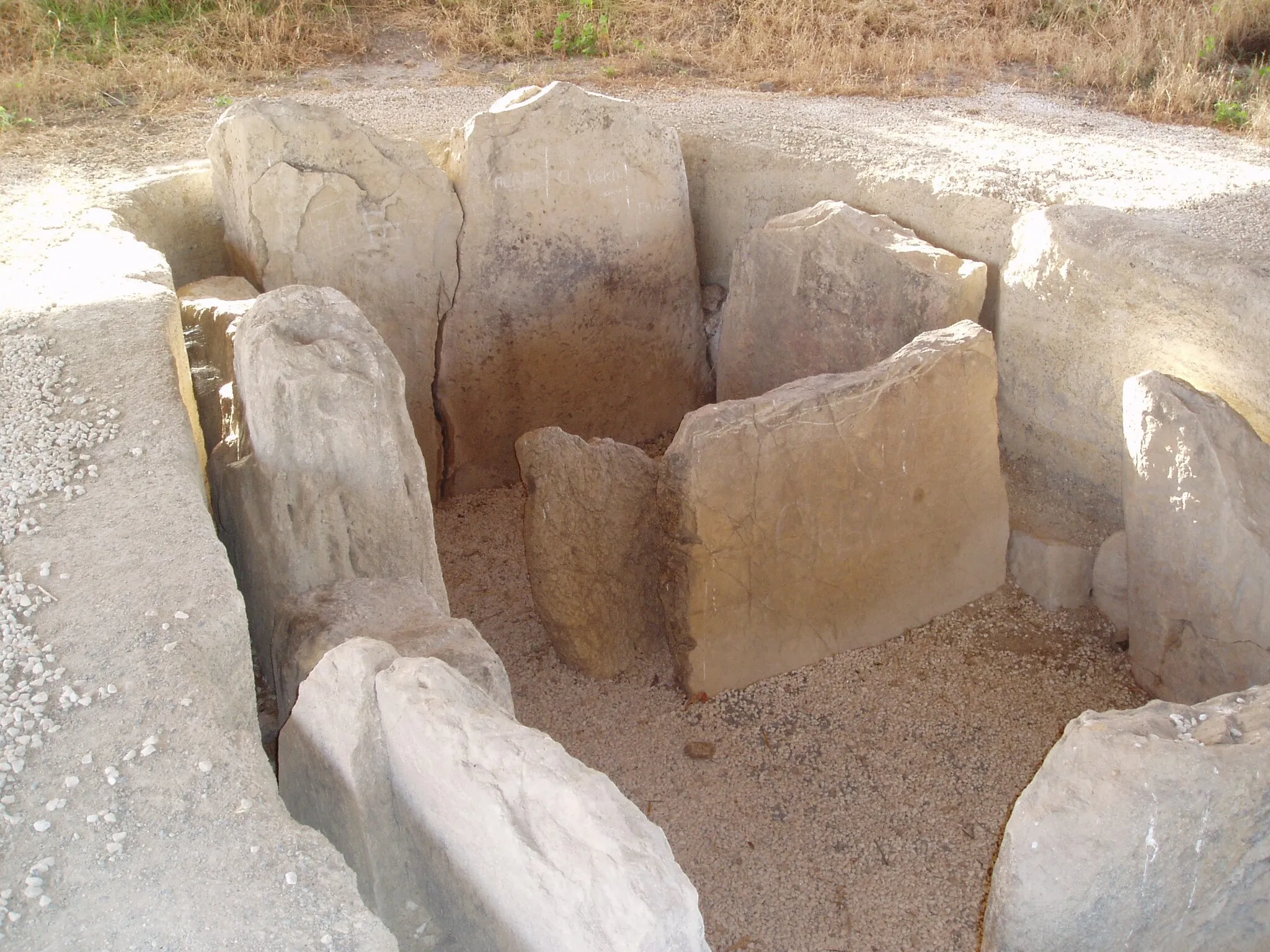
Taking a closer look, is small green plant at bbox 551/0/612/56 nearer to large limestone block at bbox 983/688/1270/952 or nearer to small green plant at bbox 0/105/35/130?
small green plant at bbox 0/105/35/130

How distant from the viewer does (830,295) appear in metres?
4.58

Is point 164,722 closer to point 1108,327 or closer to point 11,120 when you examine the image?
point 1108,327

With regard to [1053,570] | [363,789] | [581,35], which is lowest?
[1053,570]

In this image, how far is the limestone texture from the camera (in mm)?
1791

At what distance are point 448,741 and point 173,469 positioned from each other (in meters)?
1.19

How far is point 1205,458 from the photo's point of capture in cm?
340

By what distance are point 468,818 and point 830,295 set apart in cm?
298

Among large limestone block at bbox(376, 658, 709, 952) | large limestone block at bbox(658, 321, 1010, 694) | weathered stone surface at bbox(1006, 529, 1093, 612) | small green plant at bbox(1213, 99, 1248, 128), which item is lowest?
weathered stone surface at bbox(1006, 529, 1093, 612)

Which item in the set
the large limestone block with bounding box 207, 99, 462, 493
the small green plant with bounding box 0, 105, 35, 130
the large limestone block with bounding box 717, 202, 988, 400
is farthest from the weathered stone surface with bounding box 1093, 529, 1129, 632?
the small green plant with bounding box 0, 105, 35, 130

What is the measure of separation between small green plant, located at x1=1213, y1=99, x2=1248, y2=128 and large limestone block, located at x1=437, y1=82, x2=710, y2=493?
7.41 ft

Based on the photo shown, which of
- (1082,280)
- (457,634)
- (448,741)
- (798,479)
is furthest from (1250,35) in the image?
(448,741)

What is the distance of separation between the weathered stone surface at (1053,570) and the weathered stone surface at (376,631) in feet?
7.13

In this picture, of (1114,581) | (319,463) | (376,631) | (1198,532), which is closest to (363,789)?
(376,631)

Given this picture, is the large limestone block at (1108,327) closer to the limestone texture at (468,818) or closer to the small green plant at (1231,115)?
the small green plant at (1231,115)
